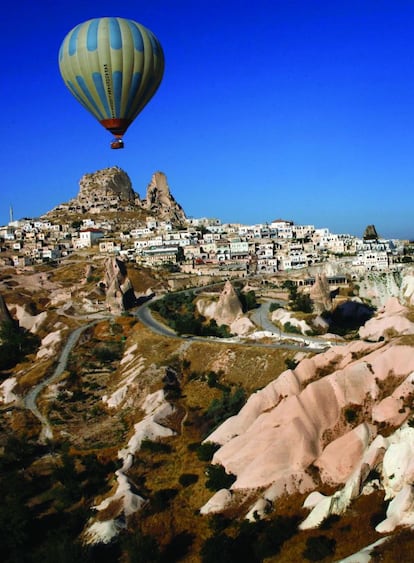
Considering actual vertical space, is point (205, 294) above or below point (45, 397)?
above

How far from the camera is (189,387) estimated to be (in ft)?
150

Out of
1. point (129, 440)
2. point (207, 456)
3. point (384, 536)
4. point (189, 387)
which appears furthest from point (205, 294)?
point (384, 536)

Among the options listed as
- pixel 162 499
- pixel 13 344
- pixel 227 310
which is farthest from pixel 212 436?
pixel 13 344

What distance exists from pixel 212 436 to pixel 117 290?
1619 inches

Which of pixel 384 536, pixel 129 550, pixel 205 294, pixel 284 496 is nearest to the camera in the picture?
pixel 384 536

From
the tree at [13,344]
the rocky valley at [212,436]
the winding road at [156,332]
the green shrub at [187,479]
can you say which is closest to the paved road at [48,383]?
the winding road at [156,332]

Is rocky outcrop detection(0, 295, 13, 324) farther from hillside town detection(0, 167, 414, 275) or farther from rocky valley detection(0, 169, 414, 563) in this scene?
hillside town detection(0, 167, 414, 275)

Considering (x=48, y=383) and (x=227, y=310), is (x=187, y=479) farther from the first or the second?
(x=227, y=310)

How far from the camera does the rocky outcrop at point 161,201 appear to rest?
6403 inches

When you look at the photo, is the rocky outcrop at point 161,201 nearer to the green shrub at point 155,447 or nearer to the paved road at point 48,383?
the paved road at point 48,383

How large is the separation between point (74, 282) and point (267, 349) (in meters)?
58.0

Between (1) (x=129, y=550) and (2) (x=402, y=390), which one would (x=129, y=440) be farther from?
(2) (x=402, y=390)

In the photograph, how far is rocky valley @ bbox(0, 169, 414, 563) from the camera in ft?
81.0

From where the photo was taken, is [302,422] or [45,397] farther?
[45,397]
